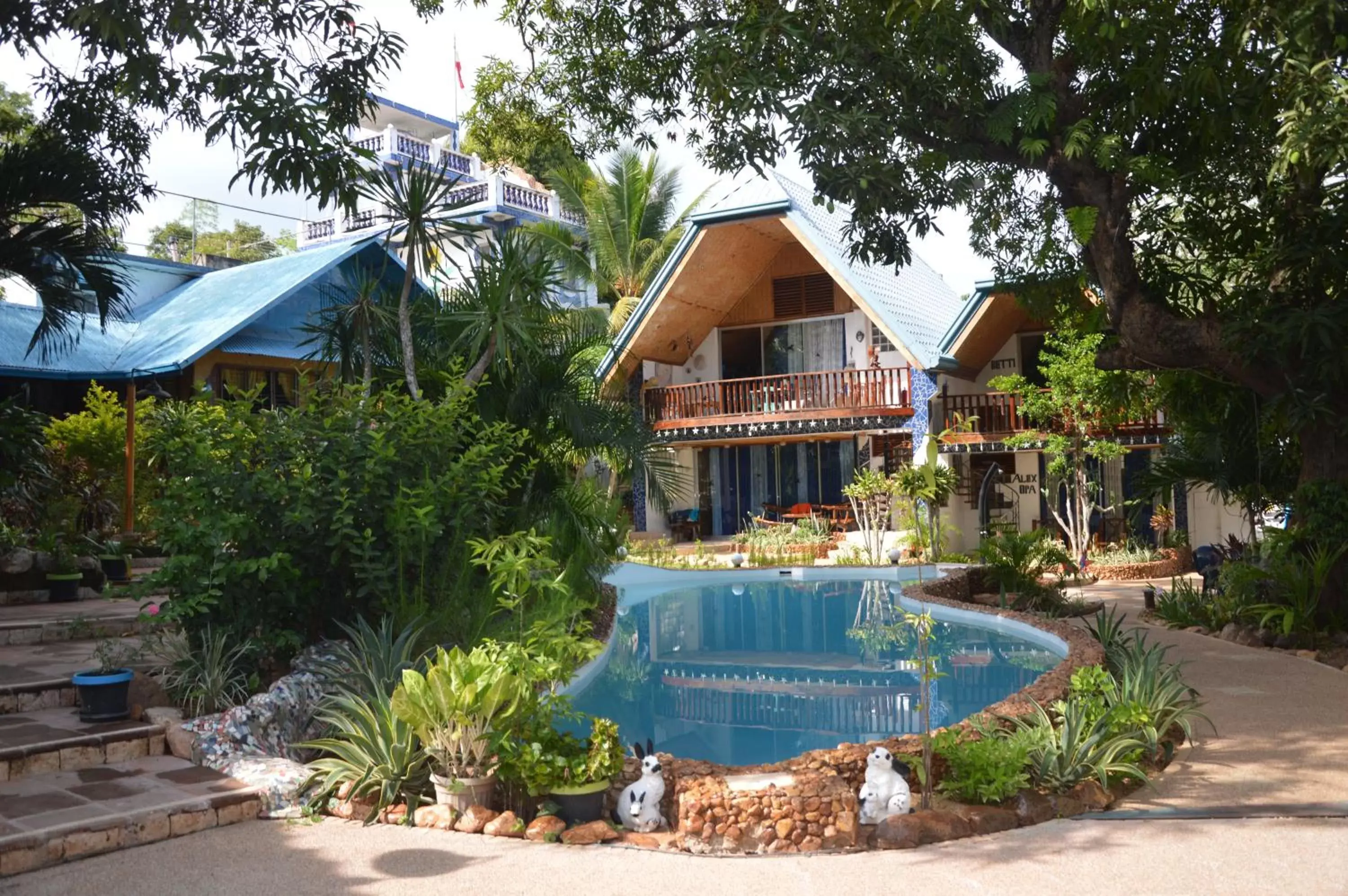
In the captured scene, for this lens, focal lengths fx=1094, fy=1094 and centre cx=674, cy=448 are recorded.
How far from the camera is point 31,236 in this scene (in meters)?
A: 9.16

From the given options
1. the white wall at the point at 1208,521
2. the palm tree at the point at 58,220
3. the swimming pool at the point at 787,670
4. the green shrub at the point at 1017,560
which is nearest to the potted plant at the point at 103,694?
the swimming pool at the point at 787,670

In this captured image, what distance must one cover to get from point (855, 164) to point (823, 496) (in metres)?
15.9

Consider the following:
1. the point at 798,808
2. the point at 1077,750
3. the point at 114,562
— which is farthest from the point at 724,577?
the point at 798,808

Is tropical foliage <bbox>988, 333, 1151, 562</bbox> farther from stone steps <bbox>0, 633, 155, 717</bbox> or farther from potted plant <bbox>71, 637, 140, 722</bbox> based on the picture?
potted plant <bbox>71, 637, 140, 722</bbox>

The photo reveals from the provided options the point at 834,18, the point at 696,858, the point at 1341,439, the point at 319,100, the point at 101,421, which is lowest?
the point at 696,858

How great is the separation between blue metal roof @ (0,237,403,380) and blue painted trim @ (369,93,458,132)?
15.4 meters

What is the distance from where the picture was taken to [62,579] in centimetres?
1174

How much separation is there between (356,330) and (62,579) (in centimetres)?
477

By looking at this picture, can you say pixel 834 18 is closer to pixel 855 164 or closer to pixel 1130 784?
Result: pixel 855 164

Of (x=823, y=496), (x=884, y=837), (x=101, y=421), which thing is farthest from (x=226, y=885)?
(x=823, y=496)

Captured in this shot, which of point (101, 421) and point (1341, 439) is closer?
point (1341, 439)

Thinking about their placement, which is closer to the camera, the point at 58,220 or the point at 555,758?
the point at 555,758

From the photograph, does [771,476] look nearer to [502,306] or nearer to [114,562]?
[114,562]

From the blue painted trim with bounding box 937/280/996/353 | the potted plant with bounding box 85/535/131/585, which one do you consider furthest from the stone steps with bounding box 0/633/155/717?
the blue painted trim with bounding box 937/280/996/353
